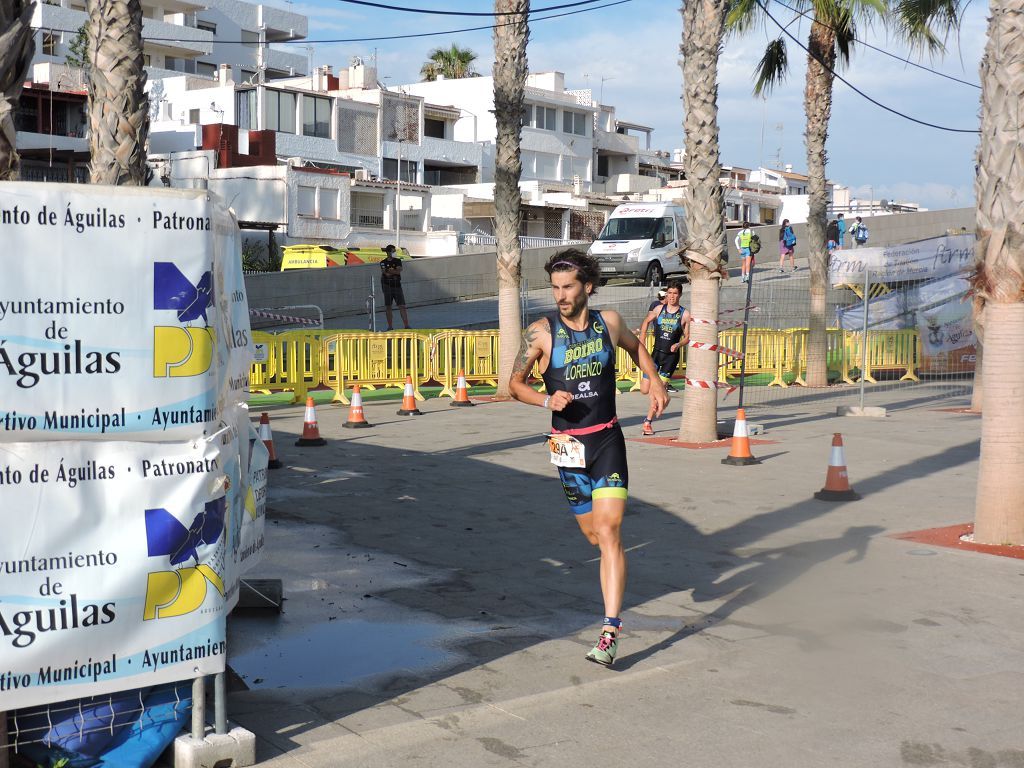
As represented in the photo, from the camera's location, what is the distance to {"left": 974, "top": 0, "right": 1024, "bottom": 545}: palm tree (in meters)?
8.63

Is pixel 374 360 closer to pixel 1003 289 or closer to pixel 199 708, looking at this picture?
pixel 1003 289

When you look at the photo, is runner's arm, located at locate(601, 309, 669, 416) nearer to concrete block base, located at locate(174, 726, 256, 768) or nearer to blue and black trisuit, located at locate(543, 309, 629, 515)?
blue and black trisuit, located at locate(543, 309, 629, 515)

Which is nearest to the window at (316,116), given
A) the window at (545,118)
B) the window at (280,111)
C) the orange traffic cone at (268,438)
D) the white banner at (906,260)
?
the window at (280,111)

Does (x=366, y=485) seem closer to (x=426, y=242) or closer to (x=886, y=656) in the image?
(x=886, y=656)

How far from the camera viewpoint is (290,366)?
66.4 ft

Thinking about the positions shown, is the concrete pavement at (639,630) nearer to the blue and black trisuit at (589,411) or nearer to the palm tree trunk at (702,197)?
the blue and black trisuit at (589,411)

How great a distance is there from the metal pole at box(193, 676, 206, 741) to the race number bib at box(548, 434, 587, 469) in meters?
2.35

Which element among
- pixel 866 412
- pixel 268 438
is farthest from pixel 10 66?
pixel 866 412

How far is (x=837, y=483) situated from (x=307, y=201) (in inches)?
1704

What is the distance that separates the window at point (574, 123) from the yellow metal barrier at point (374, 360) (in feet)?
191

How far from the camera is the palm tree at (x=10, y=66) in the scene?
489 centimetres

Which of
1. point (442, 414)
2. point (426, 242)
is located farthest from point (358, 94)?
point (442, 414)

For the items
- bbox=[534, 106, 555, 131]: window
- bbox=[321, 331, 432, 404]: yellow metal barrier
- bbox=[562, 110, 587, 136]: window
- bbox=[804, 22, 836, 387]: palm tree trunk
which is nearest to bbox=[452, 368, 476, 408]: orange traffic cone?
bbox=[321, 331, 432, 404]: yellow metal barrier

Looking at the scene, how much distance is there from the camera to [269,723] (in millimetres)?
5020
